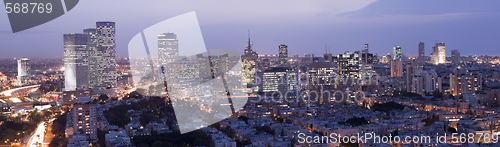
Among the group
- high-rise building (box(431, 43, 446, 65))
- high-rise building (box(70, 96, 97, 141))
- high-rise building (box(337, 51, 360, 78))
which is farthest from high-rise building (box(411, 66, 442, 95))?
high-rise building (box(431, 43, 446, 65))

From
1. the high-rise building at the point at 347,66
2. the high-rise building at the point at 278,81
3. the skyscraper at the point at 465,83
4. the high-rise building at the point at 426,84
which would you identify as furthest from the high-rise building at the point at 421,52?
the skyscraper at the point at 465,83

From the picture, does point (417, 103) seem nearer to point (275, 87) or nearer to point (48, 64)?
point (275, 87)

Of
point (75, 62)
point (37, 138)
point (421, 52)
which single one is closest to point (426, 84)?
point (37, 138)

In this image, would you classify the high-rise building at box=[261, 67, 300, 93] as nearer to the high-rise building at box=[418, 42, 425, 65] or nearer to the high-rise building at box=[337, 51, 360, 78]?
the high-rise building at box=[337, 51, 360, 78]

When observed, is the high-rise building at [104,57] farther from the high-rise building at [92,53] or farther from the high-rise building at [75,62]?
the high-rise building at [75,62]

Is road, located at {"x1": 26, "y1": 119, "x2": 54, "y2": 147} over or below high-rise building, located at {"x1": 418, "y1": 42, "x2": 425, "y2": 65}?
below
